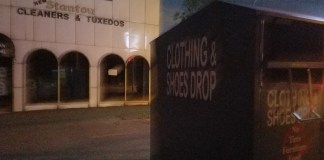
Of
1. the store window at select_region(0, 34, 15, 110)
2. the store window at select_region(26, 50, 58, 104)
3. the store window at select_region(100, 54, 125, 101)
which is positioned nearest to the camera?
the store window at select_region(0, 34, 15, 110)

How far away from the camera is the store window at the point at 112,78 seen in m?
20.2

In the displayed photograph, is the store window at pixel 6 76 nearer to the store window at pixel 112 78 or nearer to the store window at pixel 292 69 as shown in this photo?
the store window at pixel 112 78

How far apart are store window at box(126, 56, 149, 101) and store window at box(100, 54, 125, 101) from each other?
0.42 m

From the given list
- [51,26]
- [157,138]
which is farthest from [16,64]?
[157,138]

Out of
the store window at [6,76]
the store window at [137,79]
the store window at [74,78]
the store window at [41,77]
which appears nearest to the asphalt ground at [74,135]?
the store window at [6,76]

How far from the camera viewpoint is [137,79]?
2167 cm

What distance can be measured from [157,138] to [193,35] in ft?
4.56

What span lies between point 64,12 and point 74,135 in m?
9.13

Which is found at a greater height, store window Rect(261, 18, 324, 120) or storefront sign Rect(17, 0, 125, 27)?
storefront sign Rect(17, 0, 125, 27)

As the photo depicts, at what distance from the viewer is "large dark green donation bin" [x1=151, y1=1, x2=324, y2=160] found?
2.85m

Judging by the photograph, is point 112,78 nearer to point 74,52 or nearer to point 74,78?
point 74,78

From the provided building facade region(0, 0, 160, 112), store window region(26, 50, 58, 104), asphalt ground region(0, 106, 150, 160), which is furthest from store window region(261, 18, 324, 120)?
store window region(26, 50, 58, 104)

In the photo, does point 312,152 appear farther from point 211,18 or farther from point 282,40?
point 211,18

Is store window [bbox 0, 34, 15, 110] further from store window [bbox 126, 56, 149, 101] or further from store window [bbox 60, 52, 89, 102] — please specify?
store window [bbox 126, 56, 149, 101]
